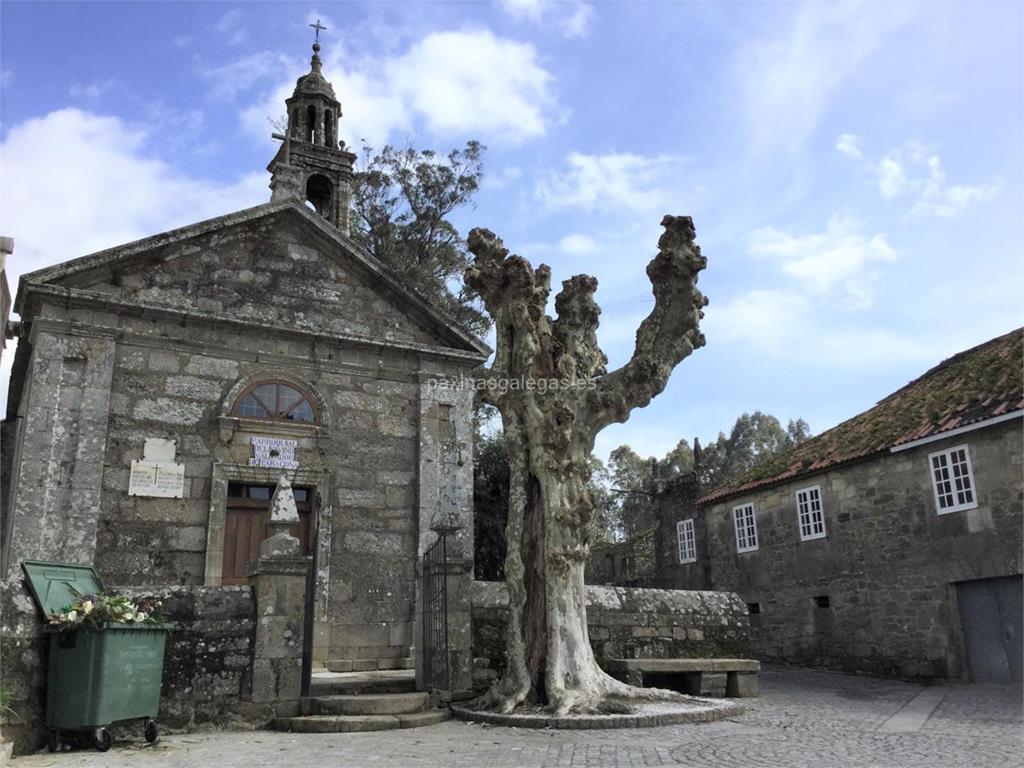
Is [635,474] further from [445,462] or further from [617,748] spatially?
[617,748]

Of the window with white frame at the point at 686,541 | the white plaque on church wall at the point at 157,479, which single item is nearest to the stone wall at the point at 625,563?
the window with white frame at the point at 686,541

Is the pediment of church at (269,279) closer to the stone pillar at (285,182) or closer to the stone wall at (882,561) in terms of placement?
the stone pillar at (285,182)

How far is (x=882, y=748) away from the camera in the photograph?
6.91m

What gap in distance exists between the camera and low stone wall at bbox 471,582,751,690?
10.1 m

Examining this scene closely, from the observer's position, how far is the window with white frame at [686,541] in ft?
75.1

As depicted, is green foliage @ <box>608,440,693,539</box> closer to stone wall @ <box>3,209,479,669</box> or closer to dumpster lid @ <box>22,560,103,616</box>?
stone wall @ <box>3,209,479,669</box>

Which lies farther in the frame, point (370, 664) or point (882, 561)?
point (882, 561)

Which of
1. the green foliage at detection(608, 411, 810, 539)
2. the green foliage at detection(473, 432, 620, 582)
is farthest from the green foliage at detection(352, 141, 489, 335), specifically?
the green foliage at detection(608, 411, 810, 539)

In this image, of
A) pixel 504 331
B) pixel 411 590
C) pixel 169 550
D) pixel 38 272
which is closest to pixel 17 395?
pixel 38 272

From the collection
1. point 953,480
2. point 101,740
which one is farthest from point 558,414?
point 953,480

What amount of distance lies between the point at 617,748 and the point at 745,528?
14630mm

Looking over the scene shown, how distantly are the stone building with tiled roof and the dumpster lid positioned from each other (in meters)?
13.8

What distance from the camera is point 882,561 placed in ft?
54.1

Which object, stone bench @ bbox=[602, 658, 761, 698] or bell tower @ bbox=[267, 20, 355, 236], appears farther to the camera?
bell tower @ bbox=[267, 20, 355, 236]
